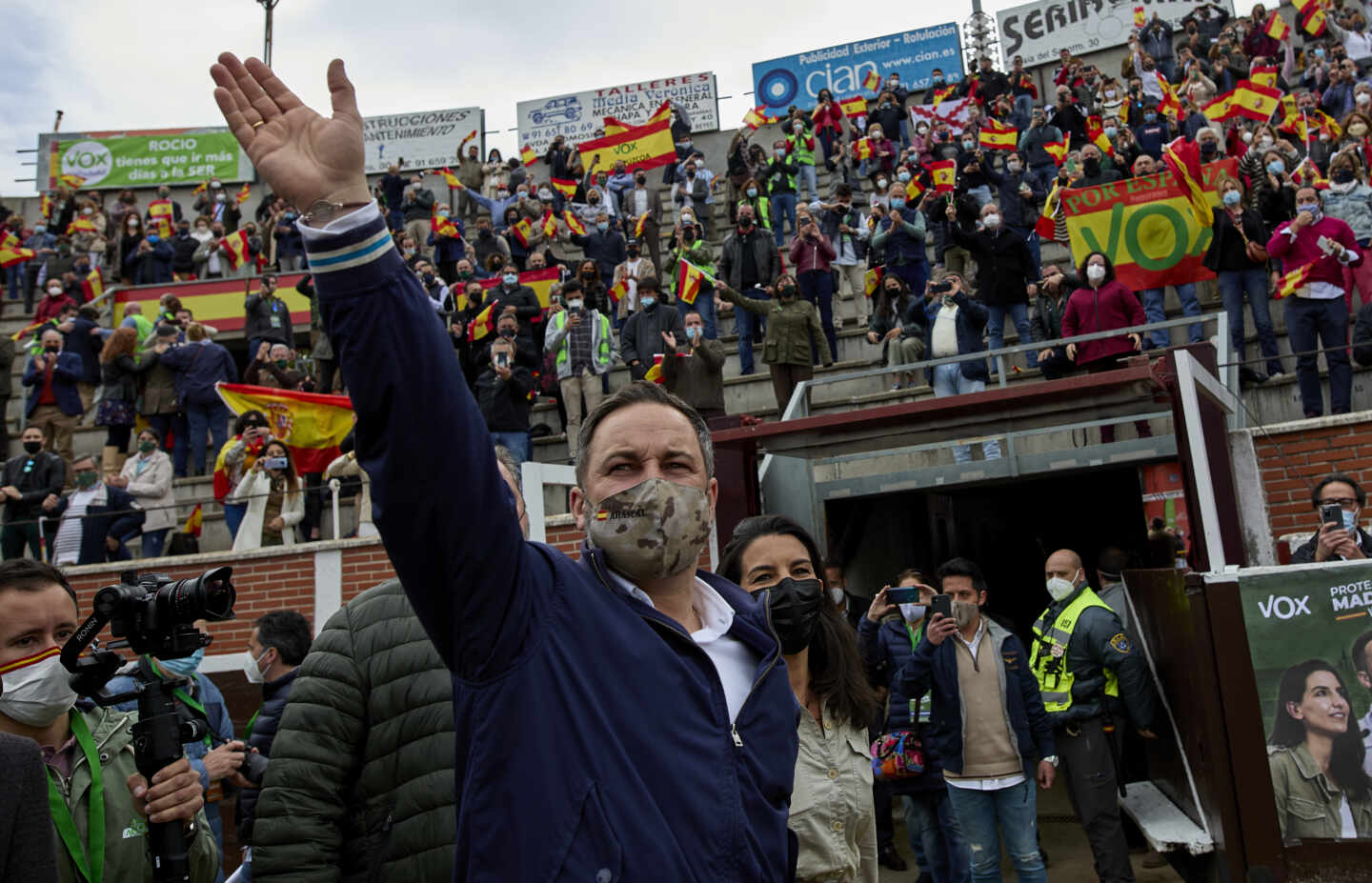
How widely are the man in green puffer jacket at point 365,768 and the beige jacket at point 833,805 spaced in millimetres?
1008

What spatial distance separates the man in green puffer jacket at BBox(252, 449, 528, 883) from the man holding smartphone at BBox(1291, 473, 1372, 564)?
4.54m

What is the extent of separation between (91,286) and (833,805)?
1698 centimetres

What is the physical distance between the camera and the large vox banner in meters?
10.4

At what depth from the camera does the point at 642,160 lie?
2050 cm

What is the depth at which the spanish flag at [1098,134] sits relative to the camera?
13.8 meters

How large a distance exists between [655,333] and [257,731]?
8058 mm

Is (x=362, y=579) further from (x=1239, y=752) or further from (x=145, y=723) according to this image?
(x=145, y=723)

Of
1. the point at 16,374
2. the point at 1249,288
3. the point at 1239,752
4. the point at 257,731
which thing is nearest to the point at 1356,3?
the point at 1249,288

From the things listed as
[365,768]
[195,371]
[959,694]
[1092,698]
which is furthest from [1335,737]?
[195,371]

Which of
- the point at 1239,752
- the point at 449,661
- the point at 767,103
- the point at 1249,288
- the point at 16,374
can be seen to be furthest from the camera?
the point at 767,103

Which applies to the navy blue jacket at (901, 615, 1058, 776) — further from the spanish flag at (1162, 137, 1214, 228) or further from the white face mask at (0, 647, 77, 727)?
the spanish flag at (1162, 137, 1214, 228)

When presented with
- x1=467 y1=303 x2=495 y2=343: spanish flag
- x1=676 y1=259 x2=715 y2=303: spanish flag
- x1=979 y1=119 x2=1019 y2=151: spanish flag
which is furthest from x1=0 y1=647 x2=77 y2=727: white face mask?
x1=979 y1=119 x2=1019 y2=151: spanish flag

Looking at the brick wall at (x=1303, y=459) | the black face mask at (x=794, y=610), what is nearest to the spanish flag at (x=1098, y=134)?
the brick wall at (x=1303, y=459)

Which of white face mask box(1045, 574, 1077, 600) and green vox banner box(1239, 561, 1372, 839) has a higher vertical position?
white face mask box(1045, 574, 1077, 600)
